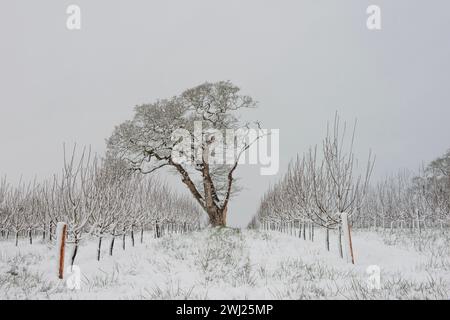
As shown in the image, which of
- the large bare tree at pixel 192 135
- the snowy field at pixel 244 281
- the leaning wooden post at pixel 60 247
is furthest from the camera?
the large bare tree at pixel 192 135

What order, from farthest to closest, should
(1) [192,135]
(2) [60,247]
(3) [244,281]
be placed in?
(1) [192,135] → (2) [60,247] → (3) [244,281]

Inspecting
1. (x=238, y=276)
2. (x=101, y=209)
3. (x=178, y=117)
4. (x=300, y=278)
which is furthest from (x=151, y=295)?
(x=178, y=117)

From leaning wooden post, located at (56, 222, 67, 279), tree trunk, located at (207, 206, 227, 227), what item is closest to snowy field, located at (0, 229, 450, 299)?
leaning wooden post, located at (56, 222, 67, 279)

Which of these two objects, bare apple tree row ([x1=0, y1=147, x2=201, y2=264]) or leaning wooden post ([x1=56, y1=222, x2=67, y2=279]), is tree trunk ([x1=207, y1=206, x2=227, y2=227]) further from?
leaning wooden post ([x1=56, y1=222, x2=67, y2=279])

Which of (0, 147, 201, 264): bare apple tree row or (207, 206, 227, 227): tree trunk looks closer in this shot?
(0, 147, 201, 264): bare apple tree row

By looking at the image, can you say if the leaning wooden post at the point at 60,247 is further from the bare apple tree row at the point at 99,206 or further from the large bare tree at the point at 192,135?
the large bare tree at the point at 192,135

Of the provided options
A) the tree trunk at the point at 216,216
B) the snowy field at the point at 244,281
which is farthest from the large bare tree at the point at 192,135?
the snowy field at the point at 244,281

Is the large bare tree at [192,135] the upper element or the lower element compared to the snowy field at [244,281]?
upper

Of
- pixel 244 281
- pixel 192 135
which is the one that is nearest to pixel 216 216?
pixel 192 135

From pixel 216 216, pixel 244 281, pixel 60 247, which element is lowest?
pixel 244 281

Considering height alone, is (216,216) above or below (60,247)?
below

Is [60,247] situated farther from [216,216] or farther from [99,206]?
[216,216]
